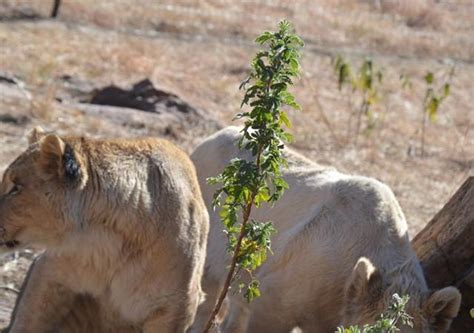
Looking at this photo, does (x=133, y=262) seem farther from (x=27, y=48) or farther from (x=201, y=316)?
(x=27, y=48)

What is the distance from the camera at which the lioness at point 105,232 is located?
5398 mm

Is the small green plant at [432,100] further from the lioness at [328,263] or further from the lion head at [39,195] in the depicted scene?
the lion head at [39,195]

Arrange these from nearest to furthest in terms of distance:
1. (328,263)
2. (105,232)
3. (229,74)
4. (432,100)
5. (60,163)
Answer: (60,163) < (105,232) < (328,263) < (432,100) < (229,74)

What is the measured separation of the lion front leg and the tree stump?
2488mm

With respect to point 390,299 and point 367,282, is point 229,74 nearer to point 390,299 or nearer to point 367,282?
point 367,282

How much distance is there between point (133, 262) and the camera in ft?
18.5

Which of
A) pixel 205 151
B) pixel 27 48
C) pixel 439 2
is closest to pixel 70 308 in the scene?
pixel 205 151

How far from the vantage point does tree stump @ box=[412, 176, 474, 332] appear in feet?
22.8

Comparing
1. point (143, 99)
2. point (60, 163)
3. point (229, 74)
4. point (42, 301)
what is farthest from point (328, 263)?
point (229, 74)

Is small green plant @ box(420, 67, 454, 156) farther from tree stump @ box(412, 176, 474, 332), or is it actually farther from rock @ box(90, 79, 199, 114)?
tree stump @ box(412, 176, 474, 332)

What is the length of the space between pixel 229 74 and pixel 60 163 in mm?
10712

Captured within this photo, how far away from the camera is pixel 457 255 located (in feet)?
23.0

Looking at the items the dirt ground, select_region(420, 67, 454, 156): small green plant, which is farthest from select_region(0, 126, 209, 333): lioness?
select_region(420, 67, 454, 156): small green plant

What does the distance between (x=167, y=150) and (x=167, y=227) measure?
1.48 feet
